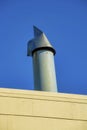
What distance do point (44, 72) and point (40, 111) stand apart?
1.18 m

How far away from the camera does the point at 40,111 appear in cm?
515

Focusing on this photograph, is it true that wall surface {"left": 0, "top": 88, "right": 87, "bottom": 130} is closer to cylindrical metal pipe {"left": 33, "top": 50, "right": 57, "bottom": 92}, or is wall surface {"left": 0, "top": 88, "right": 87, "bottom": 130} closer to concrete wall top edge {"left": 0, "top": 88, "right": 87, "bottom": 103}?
concrete wall top edge {"left": 0, "top": 88, "right": 87, "bottom": 103}

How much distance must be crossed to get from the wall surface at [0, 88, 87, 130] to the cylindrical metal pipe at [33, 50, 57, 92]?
2.44 ft

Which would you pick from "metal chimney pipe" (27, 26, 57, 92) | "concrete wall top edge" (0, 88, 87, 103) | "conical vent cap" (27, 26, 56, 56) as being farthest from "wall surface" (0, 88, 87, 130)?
"conical vent cap" (27, 26, 56, 56)

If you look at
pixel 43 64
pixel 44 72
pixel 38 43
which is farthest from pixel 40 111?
pixel 38 43

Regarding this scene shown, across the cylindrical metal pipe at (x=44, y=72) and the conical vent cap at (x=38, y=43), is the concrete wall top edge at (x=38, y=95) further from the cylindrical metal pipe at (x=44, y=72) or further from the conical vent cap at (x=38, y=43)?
the conical vent cap at (x=38, y=43)

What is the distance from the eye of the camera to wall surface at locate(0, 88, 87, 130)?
4.98 m

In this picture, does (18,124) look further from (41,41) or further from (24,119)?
(41,41)

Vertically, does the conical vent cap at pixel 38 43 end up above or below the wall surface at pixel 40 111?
above

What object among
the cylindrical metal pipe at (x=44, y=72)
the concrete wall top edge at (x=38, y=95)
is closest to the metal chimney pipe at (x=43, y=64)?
the cylindrical metal pipe at (x=44, y=72)

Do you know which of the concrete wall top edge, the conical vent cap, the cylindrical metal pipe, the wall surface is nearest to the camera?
the wall surface

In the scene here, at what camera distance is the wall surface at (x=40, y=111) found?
4.98 m

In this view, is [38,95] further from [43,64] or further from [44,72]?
[43,64]

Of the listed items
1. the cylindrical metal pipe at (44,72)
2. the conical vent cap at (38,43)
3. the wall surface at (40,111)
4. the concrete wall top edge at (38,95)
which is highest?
the conical vent cap at (38,43)
